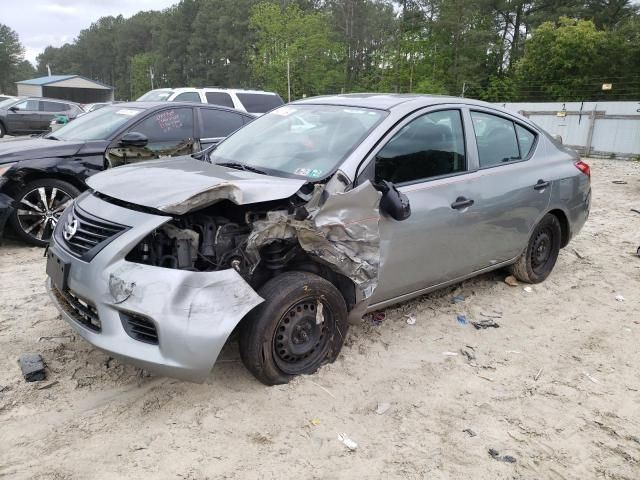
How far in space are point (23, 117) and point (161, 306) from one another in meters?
20.4

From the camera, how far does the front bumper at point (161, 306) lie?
2.71 meters

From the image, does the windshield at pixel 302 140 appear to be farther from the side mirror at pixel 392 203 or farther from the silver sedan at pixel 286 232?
Answer: the side mirror at pixel 392 203

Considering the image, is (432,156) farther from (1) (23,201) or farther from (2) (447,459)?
(1) (23,201)

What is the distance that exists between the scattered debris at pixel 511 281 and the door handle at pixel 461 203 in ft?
5.10

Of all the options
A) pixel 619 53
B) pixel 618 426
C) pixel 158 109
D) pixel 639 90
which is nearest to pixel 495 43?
pixel 619 53

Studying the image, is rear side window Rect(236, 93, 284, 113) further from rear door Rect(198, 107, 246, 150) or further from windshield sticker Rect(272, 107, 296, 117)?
windshield sticker Rect(272, 107, 296, 117)

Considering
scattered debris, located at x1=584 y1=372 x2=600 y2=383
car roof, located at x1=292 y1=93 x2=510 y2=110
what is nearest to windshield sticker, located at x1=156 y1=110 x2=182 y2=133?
car roof, located at x1=292 y1=93 x2=510 y2=110

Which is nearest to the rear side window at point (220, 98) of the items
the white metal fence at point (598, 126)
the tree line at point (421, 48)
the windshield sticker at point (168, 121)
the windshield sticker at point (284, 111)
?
the windshield sticker at point (168, 121)

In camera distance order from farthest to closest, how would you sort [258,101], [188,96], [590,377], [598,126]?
[598,126] → [258,101] → [188,96] → [590,377]

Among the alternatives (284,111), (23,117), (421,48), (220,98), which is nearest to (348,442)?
(284,111)

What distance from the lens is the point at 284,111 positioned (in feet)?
14.5

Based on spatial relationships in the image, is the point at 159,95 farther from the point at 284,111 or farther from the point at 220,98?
the point at 284,111

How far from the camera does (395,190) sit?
3.48m

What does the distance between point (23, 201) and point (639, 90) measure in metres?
29.6
